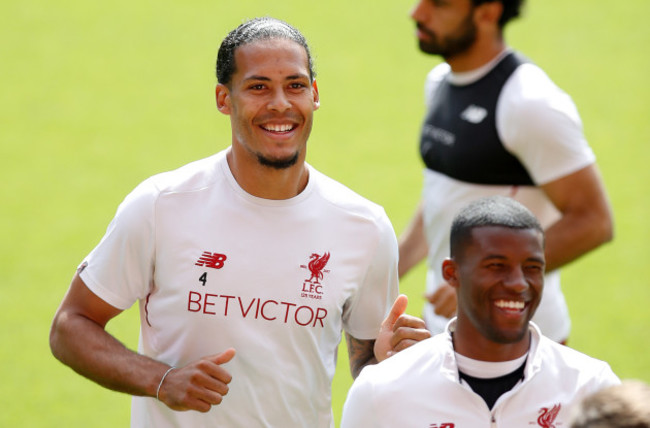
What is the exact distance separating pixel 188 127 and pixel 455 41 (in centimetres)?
686

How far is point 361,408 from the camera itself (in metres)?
3.13

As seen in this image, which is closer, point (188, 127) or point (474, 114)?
point (474, 114)

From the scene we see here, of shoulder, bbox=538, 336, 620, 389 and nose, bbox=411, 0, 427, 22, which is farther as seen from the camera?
nose, bbox=411, 0, 427, 22


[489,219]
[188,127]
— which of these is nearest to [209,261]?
[489,219]

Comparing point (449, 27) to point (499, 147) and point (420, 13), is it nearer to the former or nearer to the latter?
point (420, 13)

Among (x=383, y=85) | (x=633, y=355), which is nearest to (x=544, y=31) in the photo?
(x=383, y=85)

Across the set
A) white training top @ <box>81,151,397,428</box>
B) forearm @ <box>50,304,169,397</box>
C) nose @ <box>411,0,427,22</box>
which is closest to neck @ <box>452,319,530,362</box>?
white training top @ <box>81,151,397,428</box>

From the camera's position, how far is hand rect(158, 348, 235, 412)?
125 inches

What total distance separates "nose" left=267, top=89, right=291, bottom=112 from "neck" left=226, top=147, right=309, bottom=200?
7.1 inches

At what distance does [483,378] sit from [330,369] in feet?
2.28

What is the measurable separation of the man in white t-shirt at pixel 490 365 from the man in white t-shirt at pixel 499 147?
976 millimetres

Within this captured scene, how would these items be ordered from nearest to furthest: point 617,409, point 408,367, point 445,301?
point 617,409 < point 408,367 < point 445,301

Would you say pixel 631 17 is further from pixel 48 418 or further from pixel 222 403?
pixel 222 403

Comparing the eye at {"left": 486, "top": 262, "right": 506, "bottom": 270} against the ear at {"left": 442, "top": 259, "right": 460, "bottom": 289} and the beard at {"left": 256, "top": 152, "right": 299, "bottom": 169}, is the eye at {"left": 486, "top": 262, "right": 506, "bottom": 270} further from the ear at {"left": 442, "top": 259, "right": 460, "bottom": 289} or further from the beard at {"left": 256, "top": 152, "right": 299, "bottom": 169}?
the beard at {"left": 256, "top": 152, "right": 299, "bottom": 169}
